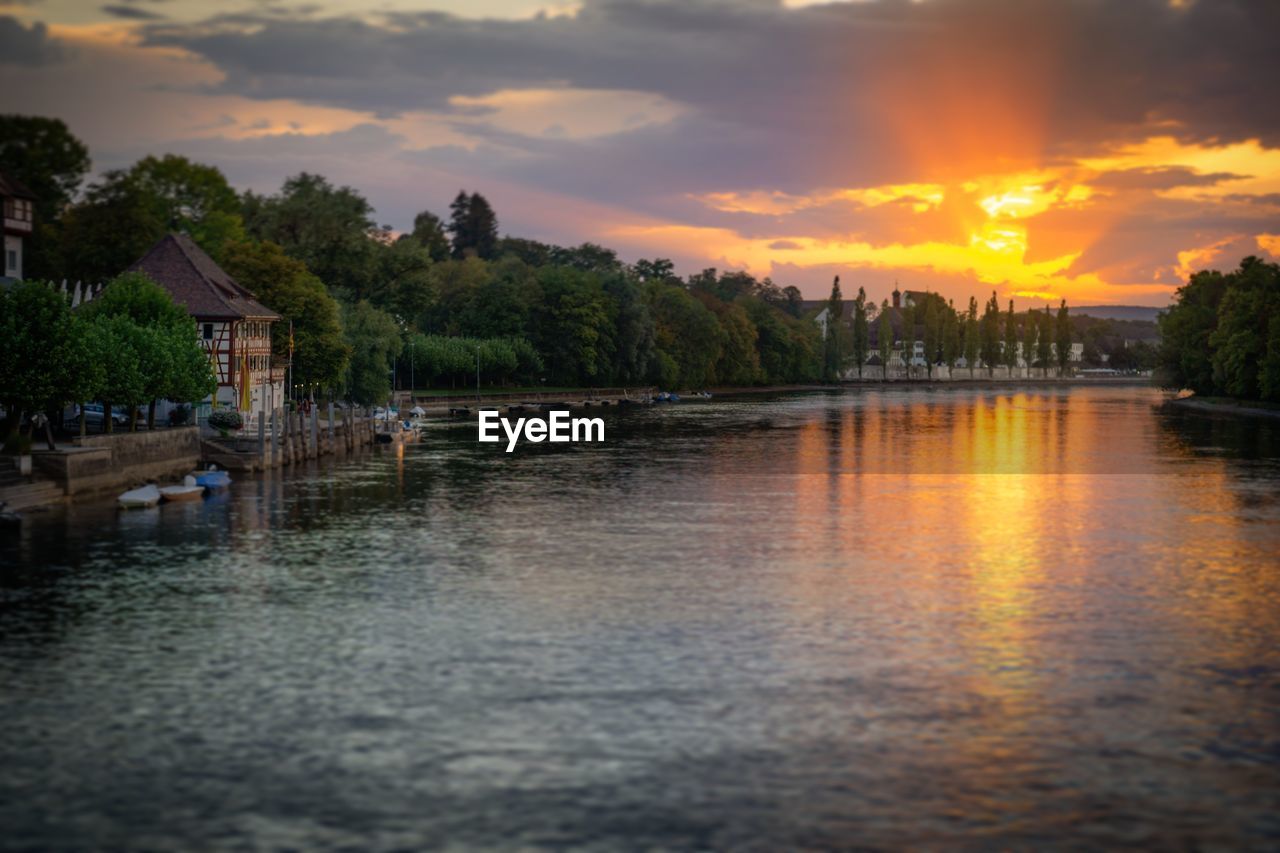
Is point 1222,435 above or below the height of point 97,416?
below

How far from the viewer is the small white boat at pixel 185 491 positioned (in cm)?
6819

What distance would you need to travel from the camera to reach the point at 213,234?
484 feet

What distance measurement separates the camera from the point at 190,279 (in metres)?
107

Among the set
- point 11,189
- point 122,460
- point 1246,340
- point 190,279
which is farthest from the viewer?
point 1246,340

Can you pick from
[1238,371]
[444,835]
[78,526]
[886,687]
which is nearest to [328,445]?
[78,526]

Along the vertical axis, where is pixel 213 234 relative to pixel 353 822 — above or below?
above

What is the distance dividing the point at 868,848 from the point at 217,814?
34.7 ft

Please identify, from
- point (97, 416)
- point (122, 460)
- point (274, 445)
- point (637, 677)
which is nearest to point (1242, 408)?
point (274, 445)

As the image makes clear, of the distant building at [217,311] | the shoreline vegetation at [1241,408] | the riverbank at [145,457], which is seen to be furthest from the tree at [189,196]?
the shoreline vegetation at [1241,408]

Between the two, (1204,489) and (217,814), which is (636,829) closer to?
(217,814)

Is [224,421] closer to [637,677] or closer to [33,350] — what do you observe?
[33,350]

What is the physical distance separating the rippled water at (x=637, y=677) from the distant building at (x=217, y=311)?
38642mm

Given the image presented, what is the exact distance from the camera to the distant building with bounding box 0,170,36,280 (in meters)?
101

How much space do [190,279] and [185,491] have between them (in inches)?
1656
